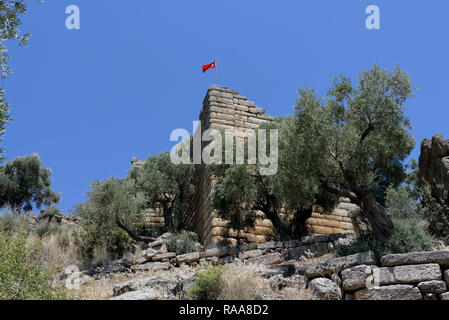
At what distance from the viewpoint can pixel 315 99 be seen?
11195mm

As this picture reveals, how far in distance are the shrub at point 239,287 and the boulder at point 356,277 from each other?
1797mm

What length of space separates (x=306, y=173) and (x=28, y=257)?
6.13 m

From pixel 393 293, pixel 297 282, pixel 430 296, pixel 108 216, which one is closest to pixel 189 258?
pixel 108 216

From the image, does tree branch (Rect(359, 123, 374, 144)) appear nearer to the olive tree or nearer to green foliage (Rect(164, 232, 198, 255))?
the olive tree

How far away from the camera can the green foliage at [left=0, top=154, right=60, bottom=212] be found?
→ 836 inches

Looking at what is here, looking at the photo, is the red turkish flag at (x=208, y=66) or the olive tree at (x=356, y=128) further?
the red turkish flag at (x=208, y=66)

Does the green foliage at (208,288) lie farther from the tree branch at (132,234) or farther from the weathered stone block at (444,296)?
the tree branch at (132,234)

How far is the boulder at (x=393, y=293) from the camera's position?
8.09m

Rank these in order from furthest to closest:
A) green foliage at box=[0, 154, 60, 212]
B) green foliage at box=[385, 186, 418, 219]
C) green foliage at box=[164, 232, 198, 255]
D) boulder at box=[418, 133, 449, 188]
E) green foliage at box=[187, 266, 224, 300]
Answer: green foliage at box=[0, 154, 60, 212] → green foliage at box=[164, 232, 198, 255] → boulder at box=[418, 133, 449, 188] → green foliage at box=[385, 186, 418, 219] → green foliage at box=[187, 266, 224, 300]

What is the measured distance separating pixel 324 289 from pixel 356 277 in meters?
0.67

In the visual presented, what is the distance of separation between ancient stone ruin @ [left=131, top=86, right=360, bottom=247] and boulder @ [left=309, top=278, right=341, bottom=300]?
16.6 ft

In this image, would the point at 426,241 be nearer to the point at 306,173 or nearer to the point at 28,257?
the point at 306,173

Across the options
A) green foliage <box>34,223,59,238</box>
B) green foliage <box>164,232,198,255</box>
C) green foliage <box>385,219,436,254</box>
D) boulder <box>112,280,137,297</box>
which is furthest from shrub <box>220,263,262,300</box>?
green foliage <box>34,223,59,238</box>

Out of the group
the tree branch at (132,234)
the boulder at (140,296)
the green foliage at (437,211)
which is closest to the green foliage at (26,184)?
the tree branch at (132,234)
